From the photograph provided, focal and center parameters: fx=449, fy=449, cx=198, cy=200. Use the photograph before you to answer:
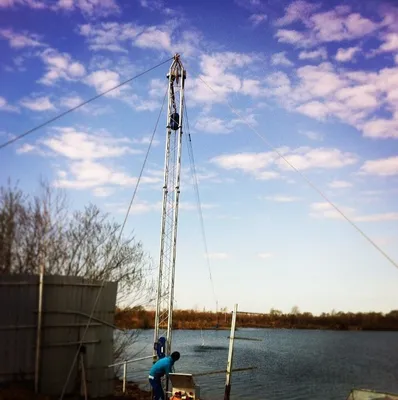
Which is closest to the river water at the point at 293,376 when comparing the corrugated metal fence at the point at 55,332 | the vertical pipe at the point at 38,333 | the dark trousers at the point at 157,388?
the dark trousers at the point at 157,388

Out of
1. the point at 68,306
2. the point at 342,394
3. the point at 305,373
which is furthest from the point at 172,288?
the point at 305,373

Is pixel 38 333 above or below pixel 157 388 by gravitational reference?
above

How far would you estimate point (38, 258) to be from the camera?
795 inches

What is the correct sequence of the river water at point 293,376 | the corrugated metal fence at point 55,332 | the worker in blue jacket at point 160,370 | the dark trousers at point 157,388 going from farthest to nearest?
the river water at point 293,376, the dark trousers at point 157,388, the worker in blue jacket at point 160,370, the corrugated metal fence at point 55,332

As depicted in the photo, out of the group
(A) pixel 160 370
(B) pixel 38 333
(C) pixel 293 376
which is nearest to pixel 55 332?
(B) pixel 38 333

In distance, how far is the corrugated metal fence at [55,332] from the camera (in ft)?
37.6

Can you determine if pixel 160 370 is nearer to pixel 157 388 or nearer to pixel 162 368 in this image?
pixel 162 368

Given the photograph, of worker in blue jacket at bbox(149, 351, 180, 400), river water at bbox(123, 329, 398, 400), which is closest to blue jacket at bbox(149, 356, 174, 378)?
worker in blue jacket at bbox(149, 351, 180, 400)

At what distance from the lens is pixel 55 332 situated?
12.1 metres

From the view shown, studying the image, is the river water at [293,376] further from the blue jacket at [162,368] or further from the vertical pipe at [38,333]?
the vertical pipe at [38,333]

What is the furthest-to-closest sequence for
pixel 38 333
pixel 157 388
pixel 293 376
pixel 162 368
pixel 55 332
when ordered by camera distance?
pixel 293 376 → pixel 157 388 → pixel 162 368 → pixel 55 332 → pixel 38 333

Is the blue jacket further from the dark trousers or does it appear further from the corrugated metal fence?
the corrugated metal fence

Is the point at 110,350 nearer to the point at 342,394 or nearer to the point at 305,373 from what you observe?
the point at 342,394

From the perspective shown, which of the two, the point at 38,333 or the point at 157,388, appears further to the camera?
the point at 157,388
